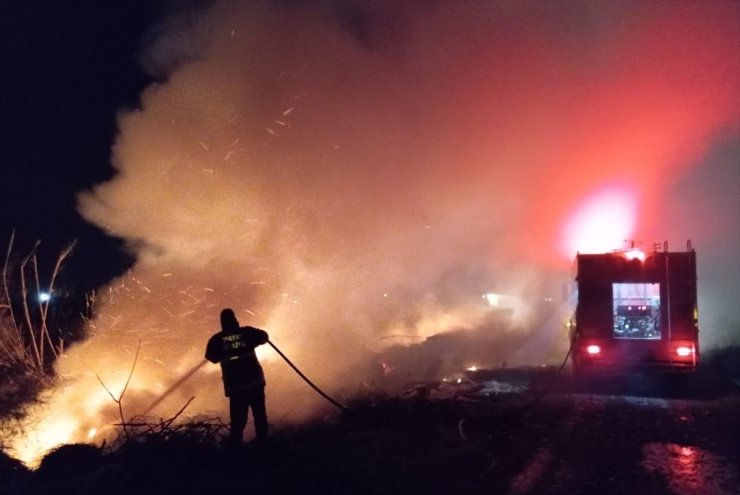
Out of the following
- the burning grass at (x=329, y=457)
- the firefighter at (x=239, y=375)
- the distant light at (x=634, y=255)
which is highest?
the distant light at (x=634, y=255)

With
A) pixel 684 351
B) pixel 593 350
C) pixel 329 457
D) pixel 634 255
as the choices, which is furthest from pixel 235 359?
pixel 684 351

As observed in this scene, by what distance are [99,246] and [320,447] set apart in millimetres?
18439

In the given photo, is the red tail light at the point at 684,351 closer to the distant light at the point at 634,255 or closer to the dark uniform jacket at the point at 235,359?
the distant light at the point at 634,255

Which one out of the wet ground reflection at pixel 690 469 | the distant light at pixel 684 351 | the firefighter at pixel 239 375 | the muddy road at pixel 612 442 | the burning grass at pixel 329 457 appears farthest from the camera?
the distant light at pixel 684 351

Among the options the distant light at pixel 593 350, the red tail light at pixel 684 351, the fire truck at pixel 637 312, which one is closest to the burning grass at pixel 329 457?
the distant light at pixel 593 350

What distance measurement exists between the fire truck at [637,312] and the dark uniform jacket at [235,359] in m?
7.14

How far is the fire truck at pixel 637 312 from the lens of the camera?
1203 cm

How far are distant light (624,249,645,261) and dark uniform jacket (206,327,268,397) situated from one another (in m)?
7.70

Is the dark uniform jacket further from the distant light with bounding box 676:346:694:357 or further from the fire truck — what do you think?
the distant light with bounding box 676:346:694:357

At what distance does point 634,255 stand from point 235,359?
315 inches

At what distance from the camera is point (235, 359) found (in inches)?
291

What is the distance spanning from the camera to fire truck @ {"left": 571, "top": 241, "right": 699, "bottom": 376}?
1203cm

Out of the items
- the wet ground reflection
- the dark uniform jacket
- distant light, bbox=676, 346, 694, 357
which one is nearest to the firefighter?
the dark uniform jacket

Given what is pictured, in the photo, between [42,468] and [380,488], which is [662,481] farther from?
[42,468]
